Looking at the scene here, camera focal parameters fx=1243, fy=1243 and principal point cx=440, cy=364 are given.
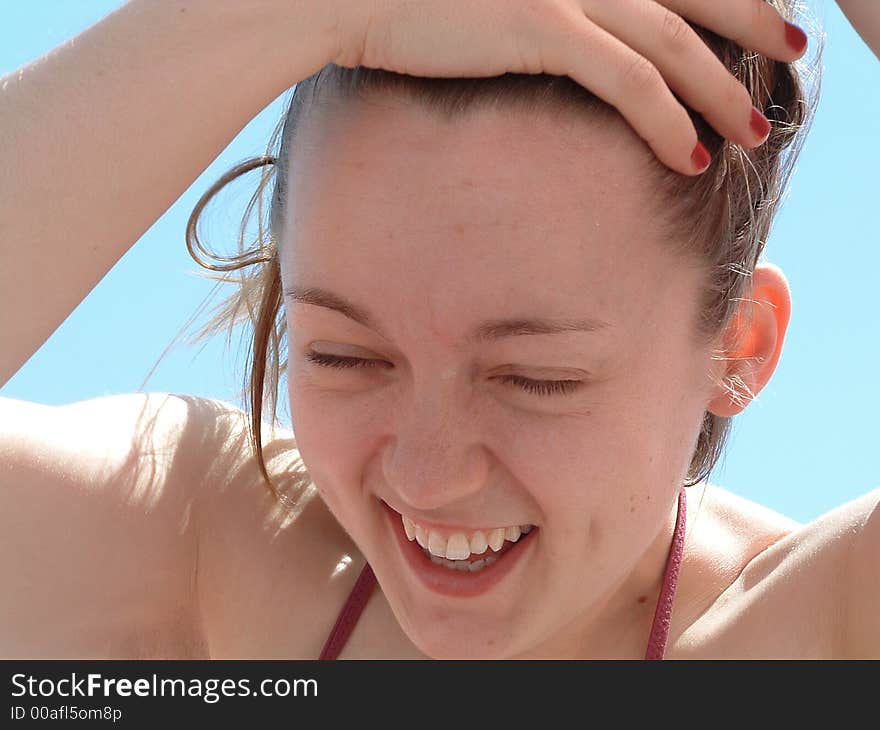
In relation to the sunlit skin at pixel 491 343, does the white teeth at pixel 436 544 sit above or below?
below

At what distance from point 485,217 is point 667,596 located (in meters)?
1.06

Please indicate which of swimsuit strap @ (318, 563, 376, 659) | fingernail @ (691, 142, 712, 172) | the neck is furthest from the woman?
swimsuit strap @ (318, 563, 376, 659)

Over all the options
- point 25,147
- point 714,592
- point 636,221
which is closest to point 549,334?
point 636,221

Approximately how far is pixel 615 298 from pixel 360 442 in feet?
1.49

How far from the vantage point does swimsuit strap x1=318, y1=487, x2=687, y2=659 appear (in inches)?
97.4

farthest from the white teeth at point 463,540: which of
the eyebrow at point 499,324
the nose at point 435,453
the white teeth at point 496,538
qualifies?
the eyebrow at point 499,324

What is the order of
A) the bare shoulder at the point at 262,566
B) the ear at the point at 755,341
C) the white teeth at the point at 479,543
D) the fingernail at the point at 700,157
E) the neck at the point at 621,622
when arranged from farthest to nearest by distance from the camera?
the bare shoulder at the point at 262,566 < the neck at the point at 621,622 < the ear at the point at 755,341 < the white teeth at the point at 479,543 < the fingernail at the point at 700,157

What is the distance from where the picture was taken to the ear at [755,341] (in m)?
2.22

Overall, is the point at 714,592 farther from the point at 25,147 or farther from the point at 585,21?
the point at 25,147

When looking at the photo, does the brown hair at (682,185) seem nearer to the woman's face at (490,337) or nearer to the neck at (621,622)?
the woman's face at (490,337)

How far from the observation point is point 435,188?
71.3 inches

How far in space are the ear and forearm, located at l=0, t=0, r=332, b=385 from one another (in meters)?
0.90

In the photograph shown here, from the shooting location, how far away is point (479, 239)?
70.5 inches

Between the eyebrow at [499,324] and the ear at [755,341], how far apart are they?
461 mm
